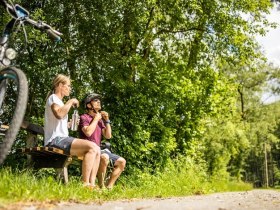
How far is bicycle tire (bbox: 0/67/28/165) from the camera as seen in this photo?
355 centimetres

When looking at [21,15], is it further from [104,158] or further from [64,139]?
[104,158]

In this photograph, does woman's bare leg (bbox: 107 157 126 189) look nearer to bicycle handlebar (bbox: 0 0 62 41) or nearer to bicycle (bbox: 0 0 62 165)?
bicycle (bbox: 0 0 62 165)

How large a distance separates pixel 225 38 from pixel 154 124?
133 inches

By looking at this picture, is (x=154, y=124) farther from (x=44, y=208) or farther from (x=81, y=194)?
(x=44, y=208)

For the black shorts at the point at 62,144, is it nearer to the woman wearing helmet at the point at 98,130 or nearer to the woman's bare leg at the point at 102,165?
the woman wearing helmet at the point at 98,130

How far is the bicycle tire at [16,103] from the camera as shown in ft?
11.6

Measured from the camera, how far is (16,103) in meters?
3.71

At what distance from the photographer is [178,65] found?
41.5 ft

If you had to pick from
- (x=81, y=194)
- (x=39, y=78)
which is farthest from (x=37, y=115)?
(x=81, y=194)

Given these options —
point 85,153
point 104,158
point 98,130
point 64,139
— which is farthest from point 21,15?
point 104,158

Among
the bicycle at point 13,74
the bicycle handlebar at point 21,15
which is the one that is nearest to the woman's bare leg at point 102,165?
the bicycle at point 13,74

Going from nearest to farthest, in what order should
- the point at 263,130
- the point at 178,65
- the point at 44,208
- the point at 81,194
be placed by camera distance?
the point at 44,208 < the point at 81,194 < the point at 178,65 < the point at 263,130

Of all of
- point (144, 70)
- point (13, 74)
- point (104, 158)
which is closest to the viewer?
point (13, 74)

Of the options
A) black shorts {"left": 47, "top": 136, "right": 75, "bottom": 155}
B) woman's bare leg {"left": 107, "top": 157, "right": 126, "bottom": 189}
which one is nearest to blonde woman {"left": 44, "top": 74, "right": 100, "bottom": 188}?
black shorts {"left": 47, "top": 136, "right": 75, "bottom": 155}
